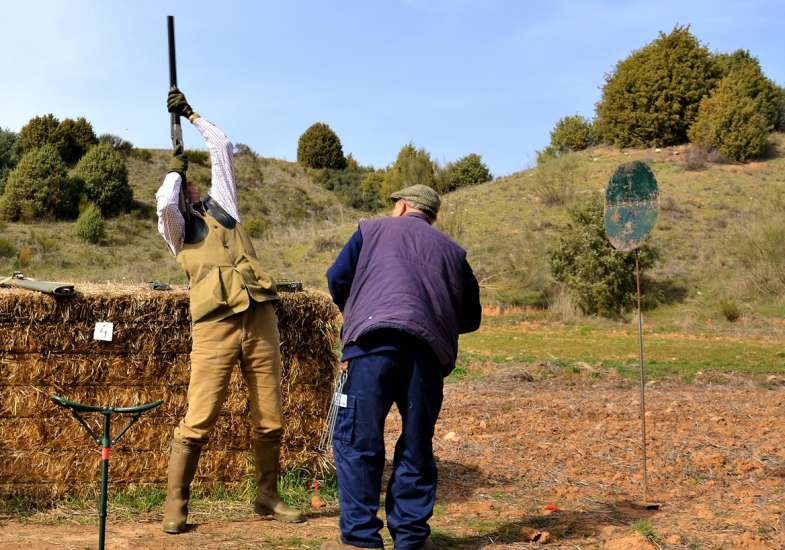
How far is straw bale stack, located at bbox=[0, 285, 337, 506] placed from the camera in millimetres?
5473

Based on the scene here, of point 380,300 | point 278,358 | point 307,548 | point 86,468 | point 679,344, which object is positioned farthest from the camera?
point 679,344

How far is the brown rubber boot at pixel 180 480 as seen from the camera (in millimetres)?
4914

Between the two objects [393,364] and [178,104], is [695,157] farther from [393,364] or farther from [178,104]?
[393,364]

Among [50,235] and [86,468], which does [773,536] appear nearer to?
[86,468]

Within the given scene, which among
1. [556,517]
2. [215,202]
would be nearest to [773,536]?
[556,517]

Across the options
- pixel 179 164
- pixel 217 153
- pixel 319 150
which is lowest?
pixel 179 164

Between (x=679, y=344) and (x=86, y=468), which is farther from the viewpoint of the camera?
(x=679, y=344)

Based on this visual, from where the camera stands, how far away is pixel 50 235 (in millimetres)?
35312

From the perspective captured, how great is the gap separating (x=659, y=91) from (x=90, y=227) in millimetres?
26738

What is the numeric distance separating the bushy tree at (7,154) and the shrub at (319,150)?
1932cm

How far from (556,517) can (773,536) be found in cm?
131

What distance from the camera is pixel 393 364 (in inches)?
165

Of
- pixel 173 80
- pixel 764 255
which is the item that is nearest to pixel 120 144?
pixel 764 255

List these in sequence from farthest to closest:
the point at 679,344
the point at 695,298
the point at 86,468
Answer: the point at 695,298
the point at 679,344
the point at 86,468
